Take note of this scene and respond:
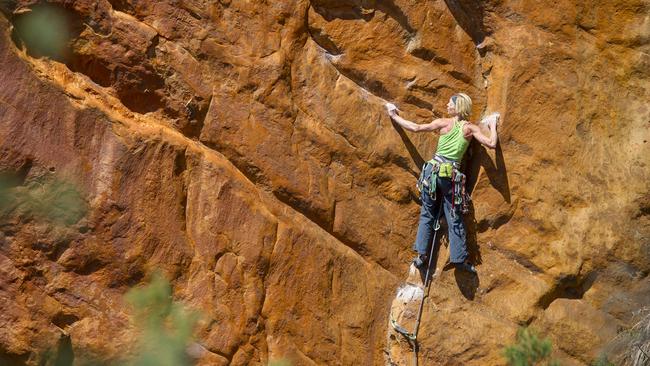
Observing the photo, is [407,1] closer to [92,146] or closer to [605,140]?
[605,140]

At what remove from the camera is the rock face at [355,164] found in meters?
5.32

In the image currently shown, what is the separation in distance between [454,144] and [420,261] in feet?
2.92

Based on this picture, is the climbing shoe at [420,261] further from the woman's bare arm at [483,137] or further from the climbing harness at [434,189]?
the woman's bare arm at [483,137]

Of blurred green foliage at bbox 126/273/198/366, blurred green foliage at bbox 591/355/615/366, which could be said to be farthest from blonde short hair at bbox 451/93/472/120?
blurred green foliage at bbox 126/273/198/366

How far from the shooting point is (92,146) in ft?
16.9

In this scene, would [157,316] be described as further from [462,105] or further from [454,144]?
[462,105]

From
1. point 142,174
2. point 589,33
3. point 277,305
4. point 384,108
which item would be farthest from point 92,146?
point 589,33

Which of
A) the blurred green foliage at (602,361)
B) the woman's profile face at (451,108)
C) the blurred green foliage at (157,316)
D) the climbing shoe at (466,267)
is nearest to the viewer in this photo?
the blurred green foliage at (157,316)

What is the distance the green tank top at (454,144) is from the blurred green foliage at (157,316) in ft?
6.77

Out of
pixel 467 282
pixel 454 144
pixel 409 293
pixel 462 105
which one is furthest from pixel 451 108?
pixel 409 293

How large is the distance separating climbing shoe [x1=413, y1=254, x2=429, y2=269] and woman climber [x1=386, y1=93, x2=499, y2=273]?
0.04 meters

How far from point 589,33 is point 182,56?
2882 millimetres

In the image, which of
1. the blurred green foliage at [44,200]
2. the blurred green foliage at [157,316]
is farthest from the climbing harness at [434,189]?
the blurred green foliage at [44,200]

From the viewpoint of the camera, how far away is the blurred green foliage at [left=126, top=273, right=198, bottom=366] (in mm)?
4941
